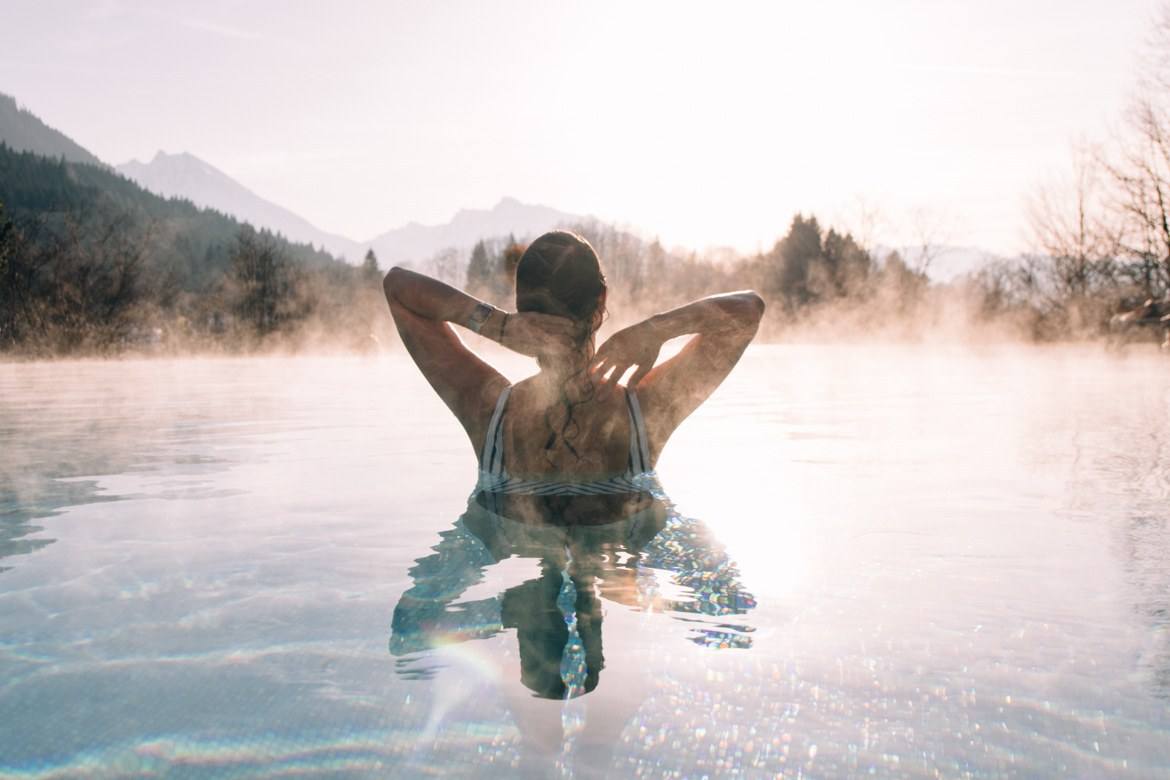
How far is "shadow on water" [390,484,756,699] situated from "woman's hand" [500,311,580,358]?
0.53 meters

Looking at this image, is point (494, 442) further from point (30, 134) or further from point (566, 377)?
point (30, 134)

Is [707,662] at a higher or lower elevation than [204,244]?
lower

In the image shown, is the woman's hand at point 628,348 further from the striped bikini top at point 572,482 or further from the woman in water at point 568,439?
the striped bikini top at point 572,482

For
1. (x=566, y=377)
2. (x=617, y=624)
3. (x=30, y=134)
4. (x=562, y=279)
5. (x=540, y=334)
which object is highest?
(x=30, y=134)

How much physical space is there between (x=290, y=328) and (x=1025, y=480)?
22567 millimetres

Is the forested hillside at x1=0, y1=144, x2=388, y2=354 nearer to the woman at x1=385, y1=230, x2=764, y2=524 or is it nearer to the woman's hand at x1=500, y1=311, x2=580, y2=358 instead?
the woman at x1=385, y1=230, x2=764, y2=524

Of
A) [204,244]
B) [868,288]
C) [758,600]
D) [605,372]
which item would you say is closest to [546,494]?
[605,372]

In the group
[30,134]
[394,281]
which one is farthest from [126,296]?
[30,134]

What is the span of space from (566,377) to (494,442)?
0.38 meters

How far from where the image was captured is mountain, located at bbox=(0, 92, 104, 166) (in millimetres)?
124750

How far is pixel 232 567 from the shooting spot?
240 centimetres

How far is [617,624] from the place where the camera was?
1873mm

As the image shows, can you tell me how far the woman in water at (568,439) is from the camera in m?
2.12

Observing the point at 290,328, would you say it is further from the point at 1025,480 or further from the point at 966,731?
the point at 966,731
